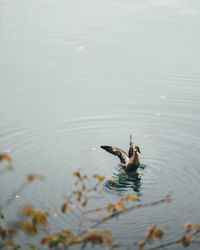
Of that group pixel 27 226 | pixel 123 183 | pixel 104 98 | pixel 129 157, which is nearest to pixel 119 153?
pixel 129 157

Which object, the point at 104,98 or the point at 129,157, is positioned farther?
the point at 104,98

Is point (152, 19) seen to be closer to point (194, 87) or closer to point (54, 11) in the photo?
point (54, 11)

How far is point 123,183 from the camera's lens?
10125 millimetres

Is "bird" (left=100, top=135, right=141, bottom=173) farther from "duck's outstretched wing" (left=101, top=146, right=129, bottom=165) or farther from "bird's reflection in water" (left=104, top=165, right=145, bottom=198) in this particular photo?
"bird's reflection in water" (left=104, top=165, right=145, bottom=198)

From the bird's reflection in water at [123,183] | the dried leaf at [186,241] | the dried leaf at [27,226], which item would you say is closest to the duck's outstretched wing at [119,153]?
the bird's reflection in water at [123,183]

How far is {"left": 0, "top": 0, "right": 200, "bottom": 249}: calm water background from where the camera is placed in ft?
32.6

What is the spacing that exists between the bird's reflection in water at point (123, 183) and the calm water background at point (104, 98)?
0.04 m

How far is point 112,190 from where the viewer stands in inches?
386

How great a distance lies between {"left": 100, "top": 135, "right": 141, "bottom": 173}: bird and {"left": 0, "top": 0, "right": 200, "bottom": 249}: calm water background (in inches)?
11.3

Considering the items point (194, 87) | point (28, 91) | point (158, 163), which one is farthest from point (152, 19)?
point (158, 163)

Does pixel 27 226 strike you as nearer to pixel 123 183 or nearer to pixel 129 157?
pixel 123 183

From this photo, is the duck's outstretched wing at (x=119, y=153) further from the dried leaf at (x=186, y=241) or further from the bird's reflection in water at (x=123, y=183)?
the dried leaf at (x=186, y=241)

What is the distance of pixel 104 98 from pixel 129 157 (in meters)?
4.50

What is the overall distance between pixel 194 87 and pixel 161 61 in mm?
2309
